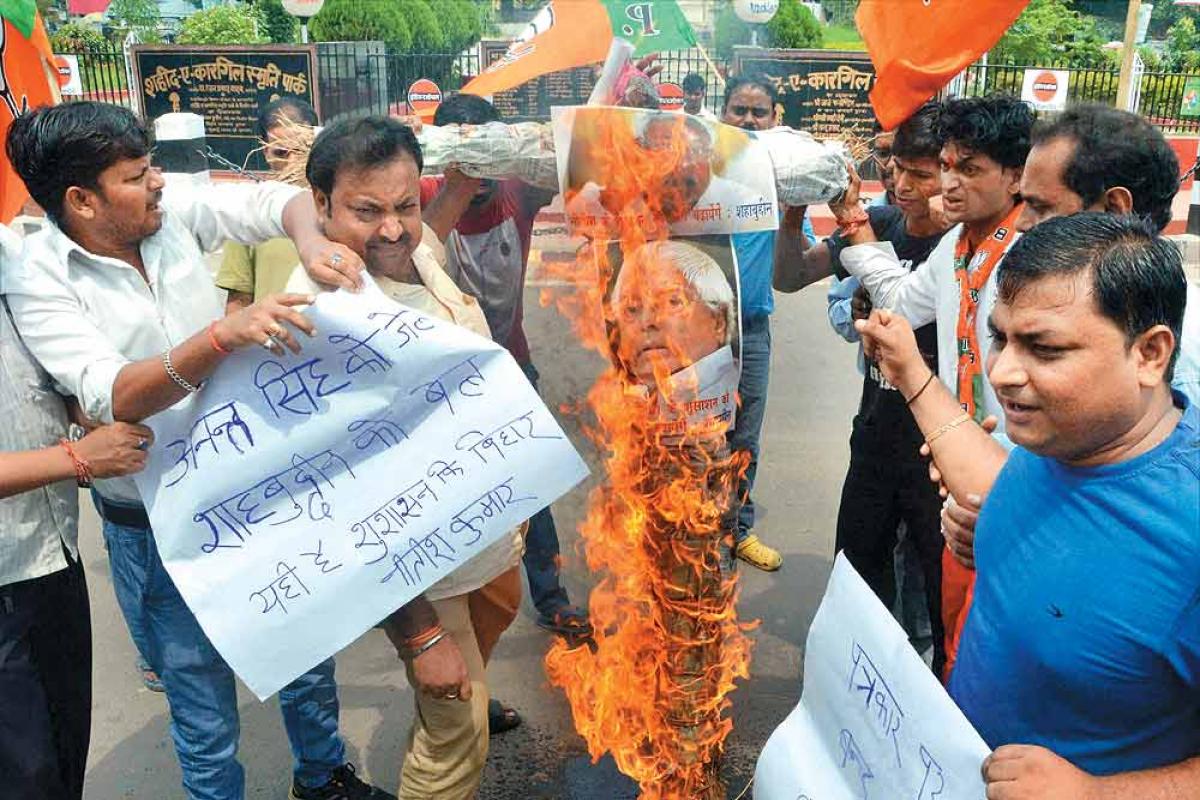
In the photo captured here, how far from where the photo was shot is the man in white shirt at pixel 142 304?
2.18 m

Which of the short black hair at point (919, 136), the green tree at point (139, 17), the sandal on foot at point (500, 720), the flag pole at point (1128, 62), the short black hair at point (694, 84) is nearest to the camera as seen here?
the short black hair at point (919, 136)

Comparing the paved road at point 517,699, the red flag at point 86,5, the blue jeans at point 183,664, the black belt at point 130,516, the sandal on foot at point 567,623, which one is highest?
the red flag at point 86,5

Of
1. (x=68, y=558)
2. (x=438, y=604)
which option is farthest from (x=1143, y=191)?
(x=68, y=558)

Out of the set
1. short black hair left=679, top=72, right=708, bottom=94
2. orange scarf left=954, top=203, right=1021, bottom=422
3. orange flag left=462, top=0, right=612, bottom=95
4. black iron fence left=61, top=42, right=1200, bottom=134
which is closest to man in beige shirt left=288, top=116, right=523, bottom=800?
orange flag left=462, top=0, right=612, bottom=95

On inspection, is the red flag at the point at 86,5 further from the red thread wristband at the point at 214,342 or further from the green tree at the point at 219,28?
the red thread wristband at the point at 214,342

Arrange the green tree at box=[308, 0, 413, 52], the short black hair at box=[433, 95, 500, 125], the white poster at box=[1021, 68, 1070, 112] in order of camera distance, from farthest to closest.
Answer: the green tree at box=[308, 0, 413, 52], the white poster at box=[1021, 68, 1070, 112], the short black hair at box=[433, 95, 500, 125]

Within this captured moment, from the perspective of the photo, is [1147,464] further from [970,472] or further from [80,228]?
[80,228]

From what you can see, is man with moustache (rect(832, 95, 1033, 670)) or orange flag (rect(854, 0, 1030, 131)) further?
orange flag (rect(854, 0, 1030, 131))

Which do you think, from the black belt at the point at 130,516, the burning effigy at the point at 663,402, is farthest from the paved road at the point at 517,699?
the black belt at the point at 130,516

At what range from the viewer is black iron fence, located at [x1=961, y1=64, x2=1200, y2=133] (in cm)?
1359

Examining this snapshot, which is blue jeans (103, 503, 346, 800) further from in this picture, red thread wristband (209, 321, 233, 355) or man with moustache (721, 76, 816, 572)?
man with moustache (721, 76, 816, 572)

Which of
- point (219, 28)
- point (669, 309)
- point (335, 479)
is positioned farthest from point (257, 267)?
point (219, 28)

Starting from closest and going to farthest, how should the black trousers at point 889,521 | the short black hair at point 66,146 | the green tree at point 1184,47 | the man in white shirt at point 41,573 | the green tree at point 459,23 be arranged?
the man in white shirt at point 41,573
the short black hair at point 66,146
the black trousers at point 889,521
the green tree at point 1184,47
the green tree at point 459,23

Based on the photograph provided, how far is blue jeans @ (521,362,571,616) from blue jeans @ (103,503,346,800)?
5.16 ft
